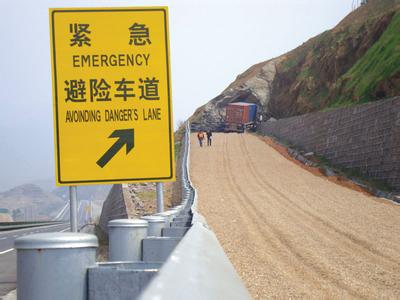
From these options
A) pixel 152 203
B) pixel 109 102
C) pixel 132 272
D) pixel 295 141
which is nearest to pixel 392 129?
pixel 152 203

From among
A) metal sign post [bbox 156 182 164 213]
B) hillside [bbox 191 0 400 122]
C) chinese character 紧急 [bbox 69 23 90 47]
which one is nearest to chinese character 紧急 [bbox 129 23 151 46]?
chinese character 紧急 [bbox 69 23 90 47]

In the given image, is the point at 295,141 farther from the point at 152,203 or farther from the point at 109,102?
the point at 109,102

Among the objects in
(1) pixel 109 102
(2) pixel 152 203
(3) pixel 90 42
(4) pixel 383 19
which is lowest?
(2) pixel 152 203

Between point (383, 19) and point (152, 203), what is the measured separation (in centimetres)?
2858

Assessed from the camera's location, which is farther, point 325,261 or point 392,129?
point 392,129

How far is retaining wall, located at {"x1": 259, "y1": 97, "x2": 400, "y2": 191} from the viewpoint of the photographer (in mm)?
34188

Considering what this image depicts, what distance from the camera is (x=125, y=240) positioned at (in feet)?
16.6

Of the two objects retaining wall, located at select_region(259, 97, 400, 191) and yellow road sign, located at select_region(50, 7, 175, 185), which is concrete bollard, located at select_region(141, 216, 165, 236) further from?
retaining wall, located at select_region(259, 97, 400, 191)

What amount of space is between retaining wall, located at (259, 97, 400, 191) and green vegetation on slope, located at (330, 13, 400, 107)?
2.08 meters

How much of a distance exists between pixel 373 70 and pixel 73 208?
41389mm

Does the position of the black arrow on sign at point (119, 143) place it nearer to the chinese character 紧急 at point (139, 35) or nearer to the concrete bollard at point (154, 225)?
the chinese character 紧急 at point (139, 35)

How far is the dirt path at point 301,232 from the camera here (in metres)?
12.9

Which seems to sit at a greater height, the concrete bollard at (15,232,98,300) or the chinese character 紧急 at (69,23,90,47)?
the chinese character 紧急 at (69,23,90,47)

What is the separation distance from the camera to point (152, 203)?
119 ft
